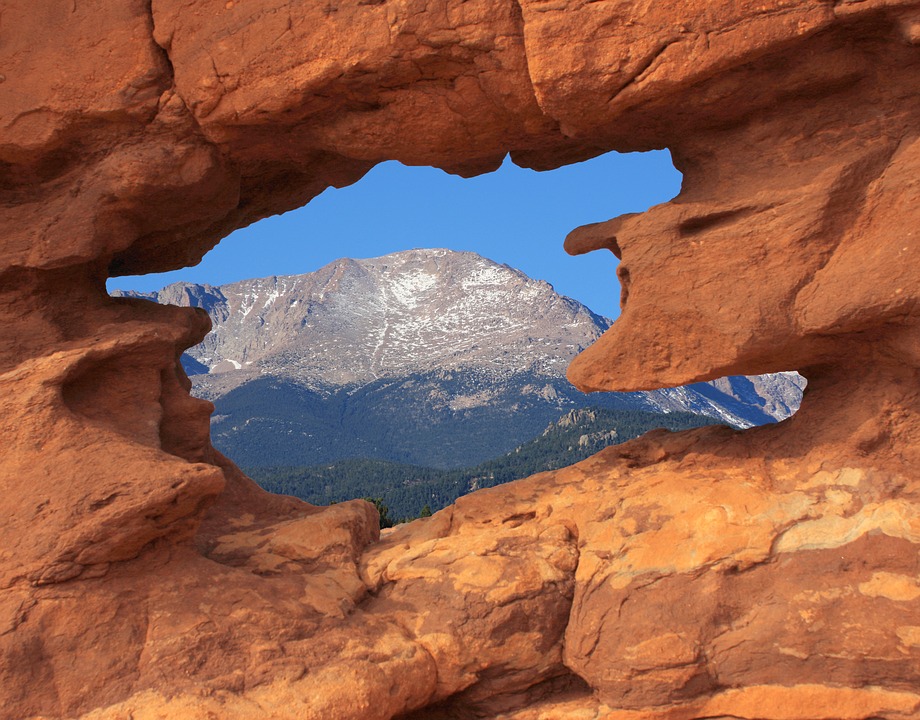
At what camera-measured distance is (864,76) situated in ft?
34.3

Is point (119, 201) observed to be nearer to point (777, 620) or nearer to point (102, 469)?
point (102, 469)

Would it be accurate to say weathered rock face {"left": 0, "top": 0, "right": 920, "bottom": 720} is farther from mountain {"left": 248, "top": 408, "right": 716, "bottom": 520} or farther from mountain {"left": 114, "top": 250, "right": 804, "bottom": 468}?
mountain {"left": 114, "top": 250, "right": 804, "bottom": 468}

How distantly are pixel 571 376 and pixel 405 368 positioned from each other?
138 meters

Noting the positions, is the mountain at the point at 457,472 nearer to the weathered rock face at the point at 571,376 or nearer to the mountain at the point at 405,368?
the mountain at the point at 405,368

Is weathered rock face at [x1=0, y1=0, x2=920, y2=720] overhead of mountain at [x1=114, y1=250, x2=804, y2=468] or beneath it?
beneath

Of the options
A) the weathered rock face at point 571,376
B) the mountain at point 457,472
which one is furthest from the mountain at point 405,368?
the weathered rock face at point 571,376

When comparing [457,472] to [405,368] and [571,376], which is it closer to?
[571,376]

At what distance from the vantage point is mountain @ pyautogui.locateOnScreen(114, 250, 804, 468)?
399 feet

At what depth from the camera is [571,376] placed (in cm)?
1139

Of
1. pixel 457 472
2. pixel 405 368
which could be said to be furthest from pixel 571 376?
pixel 405 368

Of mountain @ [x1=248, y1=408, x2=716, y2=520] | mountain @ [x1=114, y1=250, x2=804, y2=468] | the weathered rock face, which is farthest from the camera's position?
mountain @ [x1=114, y1=250, x2=804, y2=468]

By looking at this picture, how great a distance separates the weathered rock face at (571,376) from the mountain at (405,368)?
8501 centimetres

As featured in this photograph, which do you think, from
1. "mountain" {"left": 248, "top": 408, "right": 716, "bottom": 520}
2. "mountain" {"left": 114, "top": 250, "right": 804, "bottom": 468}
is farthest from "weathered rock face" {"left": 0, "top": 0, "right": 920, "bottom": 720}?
"mountain" {"left": 114, "top": 250, "right": 804, "bottom": 468}

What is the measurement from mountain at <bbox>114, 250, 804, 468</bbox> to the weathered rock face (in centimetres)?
8501
